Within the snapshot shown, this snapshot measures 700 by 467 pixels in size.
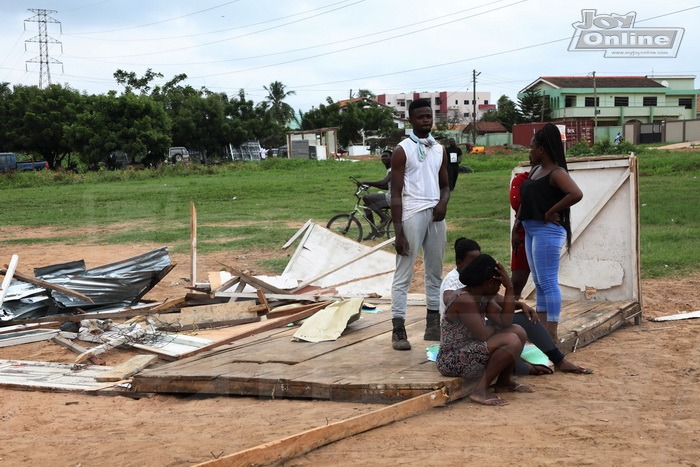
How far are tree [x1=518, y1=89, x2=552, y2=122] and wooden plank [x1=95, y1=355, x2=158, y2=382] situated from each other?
48.0 m

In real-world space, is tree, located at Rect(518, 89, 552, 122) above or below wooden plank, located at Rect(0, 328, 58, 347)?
above

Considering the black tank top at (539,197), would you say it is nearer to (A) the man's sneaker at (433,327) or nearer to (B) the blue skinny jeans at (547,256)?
(B) the blue skinny jeans at (547,256)

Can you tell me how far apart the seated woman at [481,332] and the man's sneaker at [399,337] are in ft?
2.60

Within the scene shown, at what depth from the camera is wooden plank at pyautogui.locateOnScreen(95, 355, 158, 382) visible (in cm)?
615

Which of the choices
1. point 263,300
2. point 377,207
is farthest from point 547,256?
point 377,207

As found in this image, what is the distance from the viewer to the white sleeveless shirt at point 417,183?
5.64m

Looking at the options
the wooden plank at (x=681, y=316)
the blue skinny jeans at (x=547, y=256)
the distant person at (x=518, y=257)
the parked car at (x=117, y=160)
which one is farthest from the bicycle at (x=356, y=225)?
the parked car at (x=117, y=160)

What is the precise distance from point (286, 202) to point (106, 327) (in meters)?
14.5

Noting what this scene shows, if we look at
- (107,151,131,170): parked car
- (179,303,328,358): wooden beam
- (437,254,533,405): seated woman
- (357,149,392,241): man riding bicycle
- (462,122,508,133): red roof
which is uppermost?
(462,122,508,133): red roof

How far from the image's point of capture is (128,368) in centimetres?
630

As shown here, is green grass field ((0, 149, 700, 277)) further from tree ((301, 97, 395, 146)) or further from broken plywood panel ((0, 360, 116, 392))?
tree ((301, 97, 395, 146))

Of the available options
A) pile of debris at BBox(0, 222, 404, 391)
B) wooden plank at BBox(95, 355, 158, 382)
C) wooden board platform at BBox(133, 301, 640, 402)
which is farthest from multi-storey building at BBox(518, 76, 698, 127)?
wooden plank at BBox(95, 355, 158, 382)

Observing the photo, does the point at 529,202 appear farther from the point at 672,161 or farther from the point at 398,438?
the point at 672,161

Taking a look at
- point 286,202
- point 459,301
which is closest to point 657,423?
point 459,301
